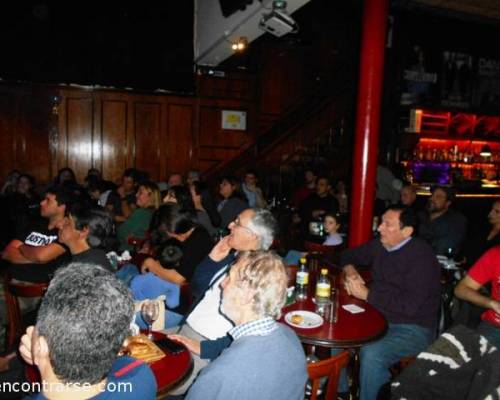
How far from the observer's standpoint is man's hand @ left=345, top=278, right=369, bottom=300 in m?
3.08

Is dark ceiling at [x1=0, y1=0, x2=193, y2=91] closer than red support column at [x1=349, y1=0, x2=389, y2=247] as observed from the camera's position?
No

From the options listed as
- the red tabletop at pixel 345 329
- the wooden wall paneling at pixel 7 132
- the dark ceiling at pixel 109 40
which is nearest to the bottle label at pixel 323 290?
the red tabletop at pixel 345 329

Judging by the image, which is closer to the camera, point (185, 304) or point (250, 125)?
point (185, 304)

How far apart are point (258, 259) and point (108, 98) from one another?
27.1 ft

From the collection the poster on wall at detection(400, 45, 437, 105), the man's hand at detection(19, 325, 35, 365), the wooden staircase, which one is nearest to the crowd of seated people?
the man's hand at detection(19, 325, 35, 365)

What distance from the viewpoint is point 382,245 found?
3.42m

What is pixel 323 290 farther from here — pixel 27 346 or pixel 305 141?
pixel 305 141

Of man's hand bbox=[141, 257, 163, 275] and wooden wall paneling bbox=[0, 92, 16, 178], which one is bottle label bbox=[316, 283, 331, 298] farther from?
wooden wall paneling bbox=[0, 92, 16, 178]

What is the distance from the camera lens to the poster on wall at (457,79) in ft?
34.4

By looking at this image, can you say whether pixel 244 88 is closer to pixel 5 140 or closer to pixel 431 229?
pixel 5 140

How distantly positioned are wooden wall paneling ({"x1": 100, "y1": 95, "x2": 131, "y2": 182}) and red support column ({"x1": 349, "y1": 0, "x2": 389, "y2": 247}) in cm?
599

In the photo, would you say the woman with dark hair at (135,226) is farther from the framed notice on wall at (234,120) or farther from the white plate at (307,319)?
the framed notice on wall at (234,120)

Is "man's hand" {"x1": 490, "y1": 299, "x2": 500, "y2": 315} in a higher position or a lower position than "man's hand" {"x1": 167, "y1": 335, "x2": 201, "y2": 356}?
higher

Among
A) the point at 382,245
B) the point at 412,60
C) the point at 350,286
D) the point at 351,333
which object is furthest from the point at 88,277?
the point at 412,60
